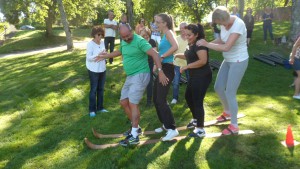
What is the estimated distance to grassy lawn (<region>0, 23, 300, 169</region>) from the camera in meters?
4.71

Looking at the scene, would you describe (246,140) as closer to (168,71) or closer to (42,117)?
(168,71)

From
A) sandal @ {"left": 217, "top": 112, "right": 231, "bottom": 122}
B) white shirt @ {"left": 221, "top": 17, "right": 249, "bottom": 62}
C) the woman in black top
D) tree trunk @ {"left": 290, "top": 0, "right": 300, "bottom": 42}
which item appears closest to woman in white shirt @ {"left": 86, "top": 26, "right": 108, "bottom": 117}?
the woman in black top

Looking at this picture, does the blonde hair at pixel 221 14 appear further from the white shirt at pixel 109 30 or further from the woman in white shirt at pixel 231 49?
the white shirt at pixel 109 30

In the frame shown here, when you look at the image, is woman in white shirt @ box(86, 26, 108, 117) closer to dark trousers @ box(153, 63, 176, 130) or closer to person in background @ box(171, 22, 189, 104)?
dark trousers @ box(153, 63, 176, 130)

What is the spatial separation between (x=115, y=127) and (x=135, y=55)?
2100mm

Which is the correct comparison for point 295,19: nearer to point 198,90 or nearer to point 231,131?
point 231,131

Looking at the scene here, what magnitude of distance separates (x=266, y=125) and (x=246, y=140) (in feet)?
3.30

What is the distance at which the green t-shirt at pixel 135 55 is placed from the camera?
492 centimetres

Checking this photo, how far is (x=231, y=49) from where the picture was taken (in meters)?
5.13

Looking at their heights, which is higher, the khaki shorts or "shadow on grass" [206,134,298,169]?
the khaki shorts

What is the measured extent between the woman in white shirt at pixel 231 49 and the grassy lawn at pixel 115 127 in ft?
2.70

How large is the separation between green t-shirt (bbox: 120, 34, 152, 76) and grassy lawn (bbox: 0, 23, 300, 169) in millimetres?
1349

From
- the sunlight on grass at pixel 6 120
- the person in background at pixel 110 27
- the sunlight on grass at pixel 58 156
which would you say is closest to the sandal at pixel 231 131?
the sunlight on grass at pixel 58 156

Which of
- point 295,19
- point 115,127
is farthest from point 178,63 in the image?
point 295,19
